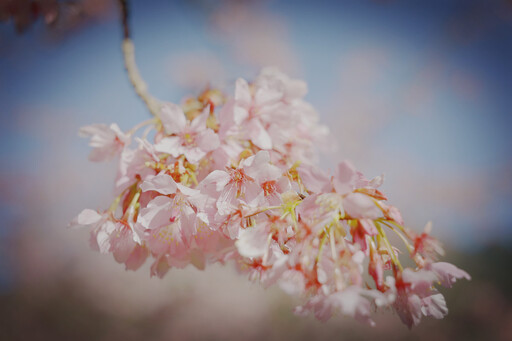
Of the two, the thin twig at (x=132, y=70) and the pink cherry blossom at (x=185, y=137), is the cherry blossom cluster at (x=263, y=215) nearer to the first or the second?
the pink cherry blossom at (x=185, y=137)

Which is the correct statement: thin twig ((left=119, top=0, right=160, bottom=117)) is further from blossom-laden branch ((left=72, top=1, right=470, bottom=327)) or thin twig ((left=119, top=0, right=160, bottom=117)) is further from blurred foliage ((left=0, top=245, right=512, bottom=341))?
blurred foliage ((left=0, top=245, right=512, bottom=341))

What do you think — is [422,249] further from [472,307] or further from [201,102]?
[472,307]

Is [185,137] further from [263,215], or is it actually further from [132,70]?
[132,70]

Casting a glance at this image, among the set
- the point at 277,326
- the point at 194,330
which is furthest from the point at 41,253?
the point at 277,326

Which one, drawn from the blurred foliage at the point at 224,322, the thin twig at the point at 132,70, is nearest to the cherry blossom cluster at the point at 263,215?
the thin twig at the point at 132,70

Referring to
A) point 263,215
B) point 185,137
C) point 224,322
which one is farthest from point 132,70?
point 224,322
